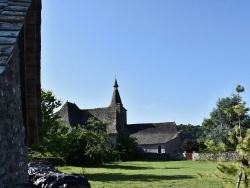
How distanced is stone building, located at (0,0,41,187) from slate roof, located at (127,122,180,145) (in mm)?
59070

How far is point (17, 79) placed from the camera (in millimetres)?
6184

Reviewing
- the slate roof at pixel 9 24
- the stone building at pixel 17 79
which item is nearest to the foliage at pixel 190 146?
the stone building at pixel 17 79

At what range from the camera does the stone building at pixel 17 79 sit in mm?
3979

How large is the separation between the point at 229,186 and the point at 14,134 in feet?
13.3

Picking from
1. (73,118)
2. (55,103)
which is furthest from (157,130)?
(55,103)

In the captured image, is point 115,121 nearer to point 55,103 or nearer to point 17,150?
point 55,103

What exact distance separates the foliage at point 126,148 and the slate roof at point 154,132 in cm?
1378

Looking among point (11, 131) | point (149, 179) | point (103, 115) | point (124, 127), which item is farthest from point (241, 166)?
point (124, 127)

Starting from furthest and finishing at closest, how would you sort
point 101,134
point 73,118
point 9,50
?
point 73,118 → point 101,134 → point 9,50

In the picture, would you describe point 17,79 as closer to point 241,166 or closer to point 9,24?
point 9,24

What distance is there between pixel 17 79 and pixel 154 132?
63.3 m

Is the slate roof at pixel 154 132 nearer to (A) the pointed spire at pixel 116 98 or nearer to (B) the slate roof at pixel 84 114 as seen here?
(A) the pointed spire at pixel 116 98

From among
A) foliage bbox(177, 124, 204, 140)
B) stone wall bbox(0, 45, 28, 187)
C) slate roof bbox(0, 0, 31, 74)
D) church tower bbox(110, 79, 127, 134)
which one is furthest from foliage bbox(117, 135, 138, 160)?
foliage bbox(177, 124, 204, 140)

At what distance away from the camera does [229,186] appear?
638 centimetres
